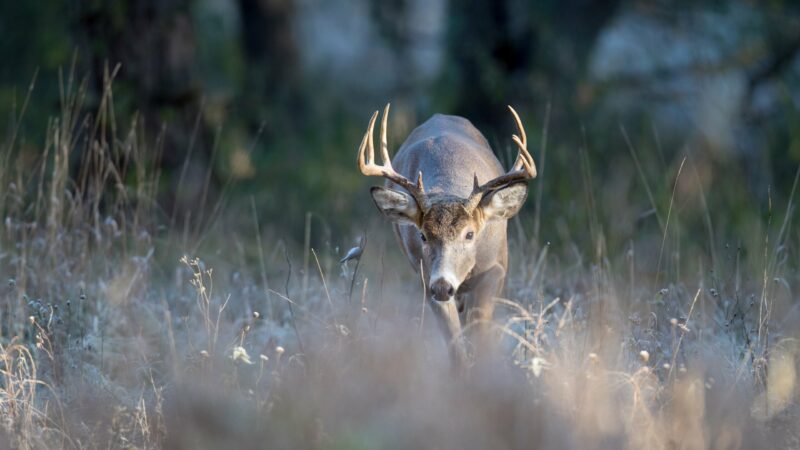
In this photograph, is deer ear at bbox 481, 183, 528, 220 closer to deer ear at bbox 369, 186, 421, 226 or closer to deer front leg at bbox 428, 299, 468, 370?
deer ear at bbox 369, 186, 421, 226

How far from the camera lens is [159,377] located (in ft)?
19.3

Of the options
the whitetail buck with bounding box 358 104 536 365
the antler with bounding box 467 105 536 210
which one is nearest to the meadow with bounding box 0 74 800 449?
the whitetail buck with bounding box 358 104 536 365

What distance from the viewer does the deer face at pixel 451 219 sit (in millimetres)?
5824

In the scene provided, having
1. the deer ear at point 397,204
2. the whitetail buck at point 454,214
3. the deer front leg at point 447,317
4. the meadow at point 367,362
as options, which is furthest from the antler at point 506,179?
the deer front leg at point 447,317

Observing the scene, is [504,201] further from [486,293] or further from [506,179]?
[486,293]

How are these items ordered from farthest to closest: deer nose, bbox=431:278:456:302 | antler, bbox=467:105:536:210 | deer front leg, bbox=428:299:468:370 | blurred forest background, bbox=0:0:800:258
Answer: blurred forest background, bbox=0:0:800:258
deer front leg, bbox=428:299:468:370
antler, bbox=467:105:536:210
deer nose, bbox=431:278:456:302

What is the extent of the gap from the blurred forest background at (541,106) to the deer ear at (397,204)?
8.53 feet

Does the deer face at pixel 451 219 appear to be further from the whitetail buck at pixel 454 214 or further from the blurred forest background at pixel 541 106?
the blurred forest background at pixel 541 106

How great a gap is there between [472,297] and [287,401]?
5.79ft

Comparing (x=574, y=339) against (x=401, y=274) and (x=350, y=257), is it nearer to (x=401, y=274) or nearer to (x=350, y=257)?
(x=350, y=257)

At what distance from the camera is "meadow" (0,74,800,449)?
15.1 feet

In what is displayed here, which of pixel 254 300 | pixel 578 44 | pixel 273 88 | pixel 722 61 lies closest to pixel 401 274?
pixel 254 300

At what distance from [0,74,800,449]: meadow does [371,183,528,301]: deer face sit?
10.3 inches

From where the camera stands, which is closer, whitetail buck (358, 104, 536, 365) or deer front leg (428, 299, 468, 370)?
whitetail buck (358, 104, 536, 365)
